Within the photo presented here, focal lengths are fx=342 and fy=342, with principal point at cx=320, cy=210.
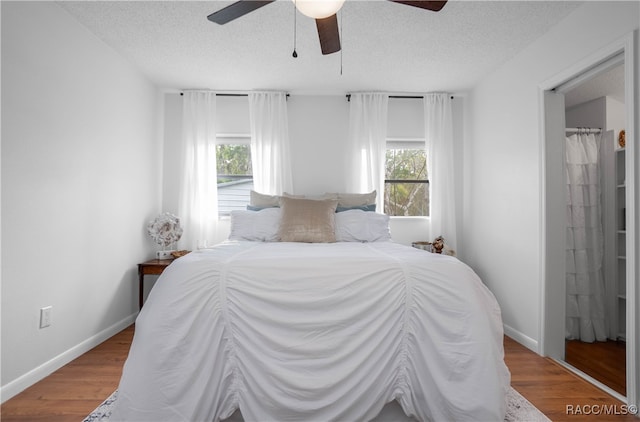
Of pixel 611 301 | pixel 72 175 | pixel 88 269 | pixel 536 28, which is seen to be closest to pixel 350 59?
pixel 536 28

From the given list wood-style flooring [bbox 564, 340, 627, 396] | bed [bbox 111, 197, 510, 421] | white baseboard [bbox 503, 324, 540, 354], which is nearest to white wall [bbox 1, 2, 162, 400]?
bed [bbox 111, 197, 510, 421]

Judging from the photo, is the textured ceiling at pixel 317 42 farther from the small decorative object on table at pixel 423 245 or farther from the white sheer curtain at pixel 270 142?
the small decorative object on table at pixel 423 245

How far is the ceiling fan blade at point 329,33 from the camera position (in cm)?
183

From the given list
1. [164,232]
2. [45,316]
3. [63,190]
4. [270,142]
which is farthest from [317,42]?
[45,316]

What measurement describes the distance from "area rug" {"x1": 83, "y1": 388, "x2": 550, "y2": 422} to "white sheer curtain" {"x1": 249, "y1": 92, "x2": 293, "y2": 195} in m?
2.42

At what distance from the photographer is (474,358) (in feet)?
5.14

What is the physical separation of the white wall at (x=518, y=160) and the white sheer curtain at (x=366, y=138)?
3.37ft

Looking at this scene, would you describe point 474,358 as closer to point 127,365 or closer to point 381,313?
point 381,313

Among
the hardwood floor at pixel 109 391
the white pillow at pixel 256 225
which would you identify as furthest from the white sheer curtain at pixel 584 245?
the white pillow at pixel 256 225

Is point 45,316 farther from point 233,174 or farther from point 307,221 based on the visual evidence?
point 233,174

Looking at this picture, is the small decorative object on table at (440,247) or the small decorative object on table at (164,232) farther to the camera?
the small decorative object on table at (440,247)

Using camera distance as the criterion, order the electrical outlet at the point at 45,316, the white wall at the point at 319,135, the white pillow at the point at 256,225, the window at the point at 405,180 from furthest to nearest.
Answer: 1. the window at the point at 405,180
2. the white wall at the point at 319,135
3. the white pillow at the point at 256,225
4. the electrical outlet at the point at 45,316

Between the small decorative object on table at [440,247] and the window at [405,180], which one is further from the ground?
the window at [405,180]

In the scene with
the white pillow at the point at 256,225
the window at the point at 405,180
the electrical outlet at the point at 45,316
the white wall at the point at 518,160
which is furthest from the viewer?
the window at the point at 405,180
